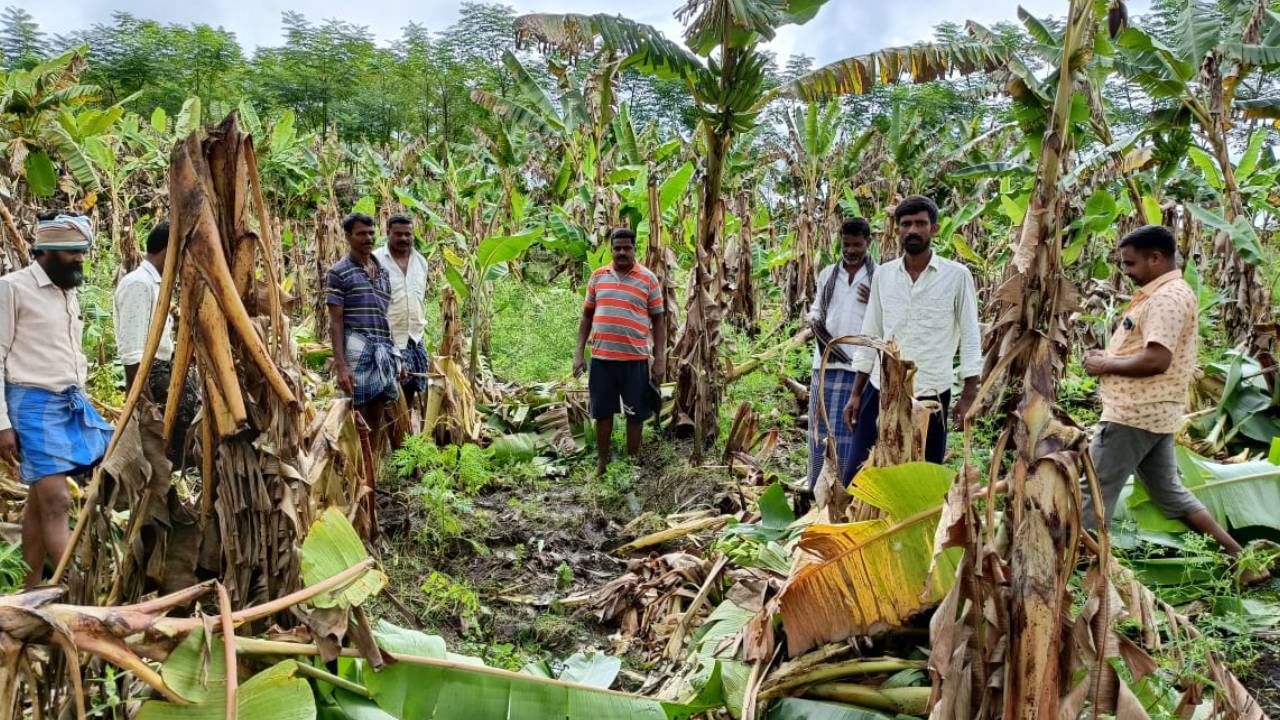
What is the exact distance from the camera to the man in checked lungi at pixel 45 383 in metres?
3.41

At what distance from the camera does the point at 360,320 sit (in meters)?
5.09

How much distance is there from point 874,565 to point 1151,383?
1.95 metres

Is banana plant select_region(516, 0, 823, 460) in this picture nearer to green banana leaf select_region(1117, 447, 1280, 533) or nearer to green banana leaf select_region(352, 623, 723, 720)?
green banana leaf select_region(1117, 447, 1280, 533)

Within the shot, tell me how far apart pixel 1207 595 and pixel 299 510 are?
140 inches

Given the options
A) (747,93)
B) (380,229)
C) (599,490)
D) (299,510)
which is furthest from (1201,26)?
(380,229)

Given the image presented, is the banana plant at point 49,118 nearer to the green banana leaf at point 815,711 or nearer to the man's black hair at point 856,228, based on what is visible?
the man's black hair at point 856,228

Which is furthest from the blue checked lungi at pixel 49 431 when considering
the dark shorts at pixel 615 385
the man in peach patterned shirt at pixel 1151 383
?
the man in peach patterned shirt at pixel 1151 383

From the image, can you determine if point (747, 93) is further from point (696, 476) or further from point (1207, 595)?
point (1207, 595)

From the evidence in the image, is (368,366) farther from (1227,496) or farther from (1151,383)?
(1227,496)

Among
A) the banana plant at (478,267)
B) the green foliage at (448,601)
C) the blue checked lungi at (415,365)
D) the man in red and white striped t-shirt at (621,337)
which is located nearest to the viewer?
the green foliage at (448,601)

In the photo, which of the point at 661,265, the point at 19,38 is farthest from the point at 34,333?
the point at 19,38

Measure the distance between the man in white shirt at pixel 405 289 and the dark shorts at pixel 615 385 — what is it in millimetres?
1219

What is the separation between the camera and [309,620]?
184cm

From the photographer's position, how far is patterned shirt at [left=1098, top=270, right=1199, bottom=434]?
3.49 meters
